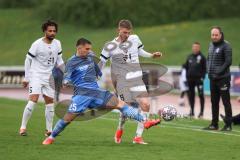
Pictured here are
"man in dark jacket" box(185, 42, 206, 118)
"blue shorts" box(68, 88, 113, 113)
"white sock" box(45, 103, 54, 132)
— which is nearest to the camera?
"blue shorts" box(68, 88, 113, 113)

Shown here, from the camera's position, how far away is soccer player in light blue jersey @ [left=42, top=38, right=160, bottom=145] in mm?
13031

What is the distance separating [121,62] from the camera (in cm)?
1388

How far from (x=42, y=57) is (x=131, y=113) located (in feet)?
8.79

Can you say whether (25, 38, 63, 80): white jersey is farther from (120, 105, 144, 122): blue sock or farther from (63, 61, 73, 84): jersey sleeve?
(120, 105, 144, 122): blue sock

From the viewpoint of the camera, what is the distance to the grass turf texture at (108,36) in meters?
49.3

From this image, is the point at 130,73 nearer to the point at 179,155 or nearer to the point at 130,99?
the point at 130,99

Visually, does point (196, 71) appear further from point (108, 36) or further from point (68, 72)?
point (108, 36)

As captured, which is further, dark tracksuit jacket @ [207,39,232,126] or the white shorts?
dark tracksuit jacket @ [207,39,232,126]

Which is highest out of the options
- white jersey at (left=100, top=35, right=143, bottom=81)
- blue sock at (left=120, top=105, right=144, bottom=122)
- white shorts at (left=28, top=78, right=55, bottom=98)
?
white jersey at (left=100, top=35, right=143, bottom=81)

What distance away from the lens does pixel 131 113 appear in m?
13.0

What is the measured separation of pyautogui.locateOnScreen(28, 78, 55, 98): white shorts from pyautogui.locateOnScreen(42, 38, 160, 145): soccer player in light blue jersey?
1757 millimetres

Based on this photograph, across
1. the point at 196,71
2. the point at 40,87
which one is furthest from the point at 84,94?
the point at 196,71

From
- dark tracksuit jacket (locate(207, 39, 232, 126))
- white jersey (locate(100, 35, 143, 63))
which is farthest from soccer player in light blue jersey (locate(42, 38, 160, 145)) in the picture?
dark tracksuit jacket (locate(207, 39, 232, 126))

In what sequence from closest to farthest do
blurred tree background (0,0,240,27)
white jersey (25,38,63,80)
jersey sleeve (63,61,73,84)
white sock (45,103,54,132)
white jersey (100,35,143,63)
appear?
jersey sleeve (63,61,73,84), white jersey (100,35,143,63), white jersey (25,38,63,80), white sock (45,103,54,132), blurred tree background (0,0,240,27)
